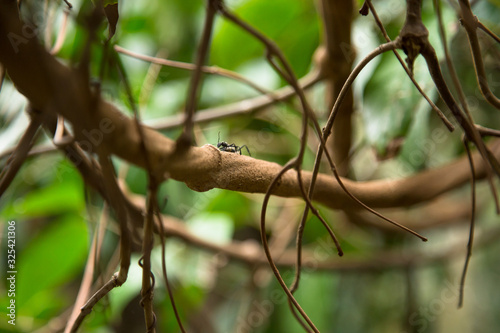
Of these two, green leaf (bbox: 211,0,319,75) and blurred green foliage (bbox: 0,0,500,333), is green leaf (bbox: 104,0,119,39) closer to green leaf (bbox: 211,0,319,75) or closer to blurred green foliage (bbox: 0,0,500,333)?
blurred green foliage (bbox: 0,0,500,333)

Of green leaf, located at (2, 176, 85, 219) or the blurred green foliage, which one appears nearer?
the blurred green foliage

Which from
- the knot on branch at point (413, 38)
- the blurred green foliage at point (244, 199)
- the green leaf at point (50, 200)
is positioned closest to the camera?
the knot on branch at point (413, 38)

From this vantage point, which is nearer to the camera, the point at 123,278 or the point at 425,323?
the point at 123,278

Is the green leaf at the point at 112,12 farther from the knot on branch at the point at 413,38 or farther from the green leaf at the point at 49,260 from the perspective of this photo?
the green leaf at the point at 49,260

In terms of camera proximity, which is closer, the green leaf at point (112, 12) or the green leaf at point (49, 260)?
the green leaf at point (112, 12)

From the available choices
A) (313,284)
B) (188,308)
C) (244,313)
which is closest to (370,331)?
(313,284)

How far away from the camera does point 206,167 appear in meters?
0.40

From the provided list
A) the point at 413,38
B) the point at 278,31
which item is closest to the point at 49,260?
the point at 278,31

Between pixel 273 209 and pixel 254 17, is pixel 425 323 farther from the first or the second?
pixel 254 17

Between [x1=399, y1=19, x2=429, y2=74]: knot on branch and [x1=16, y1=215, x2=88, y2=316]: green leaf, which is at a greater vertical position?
[x1=399, y1=19, x2=429, y2=74]: knot on branch

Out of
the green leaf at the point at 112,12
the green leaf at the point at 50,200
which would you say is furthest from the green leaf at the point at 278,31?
the green leaf at the point at 112,12

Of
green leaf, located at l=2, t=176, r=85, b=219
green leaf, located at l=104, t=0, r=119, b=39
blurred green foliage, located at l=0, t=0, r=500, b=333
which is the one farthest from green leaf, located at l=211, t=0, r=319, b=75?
green leaf, located at l=104, t=0, r=119, b=39

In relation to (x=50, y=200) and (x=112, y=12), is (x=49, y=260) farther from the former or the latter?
(x=112, y=12)

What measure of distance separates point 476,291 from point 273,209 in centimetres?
76
